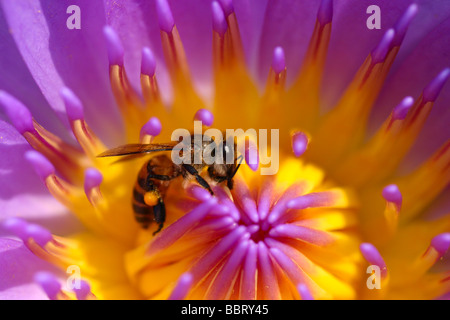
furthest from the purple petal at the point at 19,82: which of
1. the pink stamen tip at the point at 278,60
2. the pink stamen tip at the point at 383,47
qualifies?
the pink stamen tip at the point at 383,47

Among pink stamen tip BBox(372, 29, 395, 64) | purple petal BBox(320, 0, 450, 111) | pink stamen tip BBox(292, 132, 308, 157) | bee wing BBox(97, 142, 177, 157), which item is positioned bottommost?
bee wing BBox(97, 142, 177, 157)

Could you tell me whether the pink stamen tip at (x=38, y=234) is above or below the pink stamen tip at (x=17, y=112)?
below

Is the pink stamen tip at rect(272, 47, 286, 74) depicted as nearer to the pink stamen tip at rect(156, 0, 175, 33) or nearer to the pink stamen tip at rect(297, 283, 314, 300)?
the pink stamen tip at rect(156, 0, 175, 33)

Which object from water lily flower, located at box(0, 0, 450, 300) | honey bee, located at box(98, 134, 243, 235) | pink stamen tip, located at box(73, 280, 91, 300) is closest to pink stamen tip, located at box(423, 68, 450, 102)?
water lily flower, located at box(0, 0, 450, 300)

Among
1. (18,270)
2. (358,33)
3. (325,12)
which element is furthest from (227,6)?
(18,270)

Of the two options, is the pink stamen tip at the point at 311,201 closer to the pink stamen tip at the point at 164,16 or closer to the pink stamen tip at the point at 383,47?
the pink stamen tip at the point at 383,47
